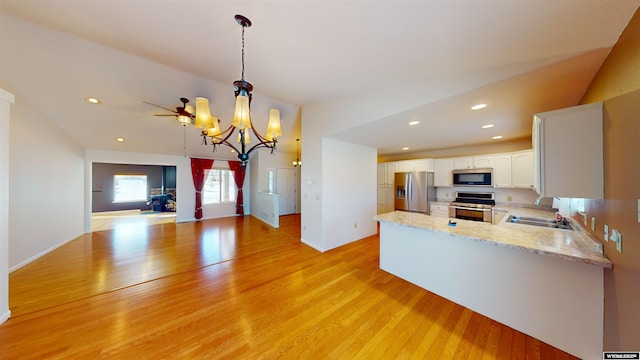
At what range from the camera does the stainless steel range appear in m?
3.91

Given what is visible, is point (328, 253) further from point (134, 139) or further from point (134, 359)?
point (134, 139)

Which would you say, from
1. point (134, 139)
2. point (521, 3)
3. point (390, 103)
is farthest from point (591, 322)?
point (134, 139)

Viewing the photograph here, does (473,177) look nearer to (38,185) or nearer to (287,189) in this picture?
(287,189)

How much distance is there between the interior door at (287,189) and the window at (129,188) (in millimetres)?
7207

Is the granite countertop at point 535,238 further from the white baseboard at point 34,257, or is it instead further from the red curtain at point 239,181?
the red curtain at point 239,181

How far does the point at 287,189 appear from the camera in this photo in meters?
7.68

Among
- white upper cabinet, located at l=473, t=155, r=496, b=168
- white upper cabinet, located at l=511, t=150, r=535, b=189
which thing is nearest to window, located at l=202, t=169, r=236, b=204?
white upper cabinet, located at l=473, t=155, r=496, b=168

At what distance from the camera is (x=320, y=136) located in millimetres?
3613

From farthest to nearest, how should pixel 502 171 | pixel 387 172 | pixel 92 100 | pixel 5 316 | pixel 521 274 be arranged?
pixel 387 172 → pixel 502 171 → pixel 92 100 → pixel 5 316 → pixel 521 274

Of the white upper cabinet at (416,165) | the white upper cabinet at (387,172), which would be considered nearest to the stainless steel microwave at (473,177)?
the white upper cabinet at (416,165)

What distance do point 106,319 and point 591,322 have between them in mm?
4330

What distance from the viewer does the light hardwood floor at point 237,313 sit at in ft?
5.10

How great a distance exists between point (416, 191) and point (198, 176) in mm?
7052

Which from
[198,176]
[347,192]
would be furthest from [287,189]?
[347,192]
